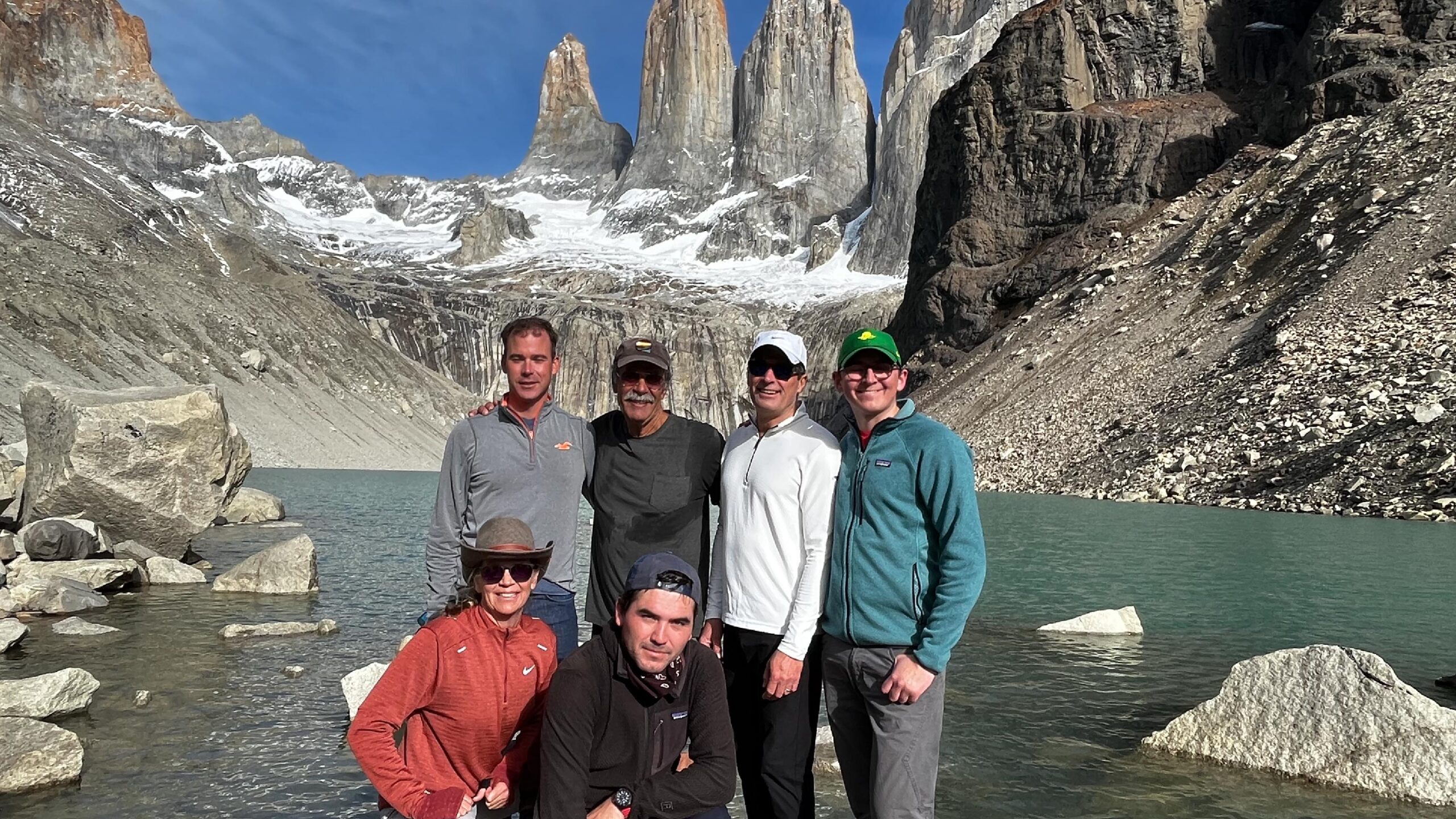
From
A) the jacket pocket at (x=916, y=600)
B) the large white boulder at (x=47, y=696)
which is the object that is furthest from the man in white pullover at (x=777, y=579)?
the large white boulder at (x=47, y=696)

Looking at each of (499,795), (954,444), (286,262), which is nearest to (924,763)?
(954,444)

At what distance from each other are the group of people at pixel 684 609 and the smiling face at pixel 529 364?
0.05ft

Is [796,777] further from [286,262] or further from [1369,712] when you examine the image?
[286,262]

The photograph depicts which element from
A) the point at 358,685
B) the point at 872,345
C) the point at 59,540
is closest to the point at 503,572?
the point at 872,345

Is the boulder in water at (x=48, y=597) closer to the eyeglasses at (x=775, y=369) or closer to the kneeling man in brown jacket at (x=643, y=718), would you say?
the kneeling man in brown jacket at (x=643, y=718)

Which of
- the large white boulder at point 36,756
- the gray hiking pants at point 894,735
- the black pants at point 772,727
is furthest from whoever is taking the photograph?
the large white boulder at point 36,756

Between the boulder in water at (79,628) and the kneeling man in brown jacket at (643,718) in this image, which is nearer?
the kneeling man in brown jacket at (643,718)

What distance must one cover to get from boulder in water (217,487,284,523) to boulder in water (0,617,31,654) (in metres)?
18.8

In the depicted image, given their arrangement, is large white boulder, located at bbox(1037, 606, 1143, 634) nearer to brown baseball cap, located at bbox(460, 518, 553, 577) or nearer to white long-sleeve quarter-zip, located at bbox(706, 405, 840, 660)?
white long-sleeve quarter-zip, located at bbox(706, 405, 840, 660)

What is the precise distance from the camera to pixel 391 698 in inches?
168

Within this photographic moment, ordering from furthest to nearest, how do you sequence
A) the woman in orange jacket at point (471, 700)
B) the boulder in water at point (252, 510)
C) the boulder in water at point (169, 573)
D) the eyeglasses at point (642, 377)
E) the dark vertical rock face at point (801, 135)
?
the dark vertical rock face at point (801, 135) < the boulder in water at point (252, 510) < the boulder in water at point (169, 573) < the eyeglasses at point (642, 377) < the woman in orange jacket at point (471, 700)

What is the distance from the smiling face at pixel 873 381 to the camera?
478 centimetres

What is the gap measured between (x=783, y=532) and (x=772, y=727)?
39.0 inches

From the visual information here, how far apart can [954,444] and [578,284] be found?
157m
